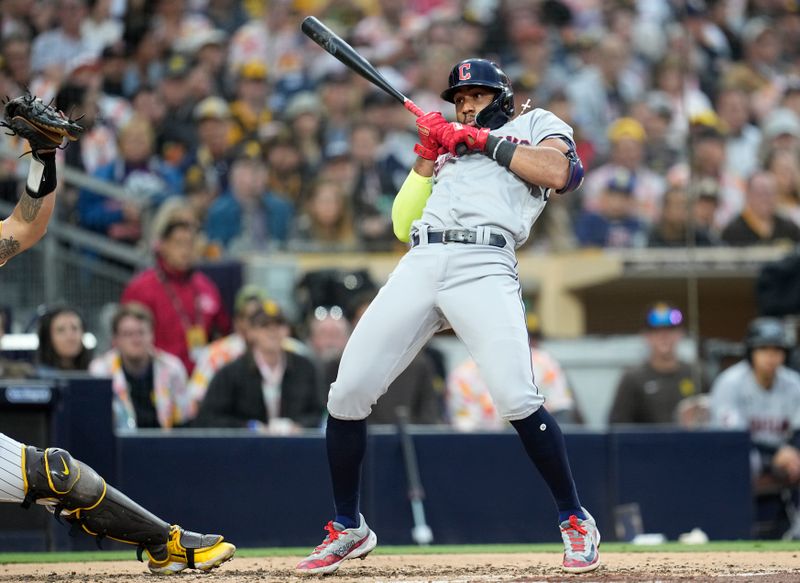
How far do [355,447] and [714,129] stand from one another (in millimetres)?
7195

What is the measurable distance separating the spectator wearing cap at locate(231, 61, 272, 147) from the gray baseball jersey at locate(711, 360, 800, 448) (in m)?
4.51

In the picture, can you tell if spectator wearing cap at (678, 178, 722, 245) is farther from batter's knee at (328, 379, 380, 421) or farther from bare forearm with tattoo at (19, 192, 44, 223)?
bare forearm with tattoo at (19, 192, 44, 223)

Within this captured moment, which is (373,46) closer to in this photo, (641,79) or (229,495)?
(641,79)

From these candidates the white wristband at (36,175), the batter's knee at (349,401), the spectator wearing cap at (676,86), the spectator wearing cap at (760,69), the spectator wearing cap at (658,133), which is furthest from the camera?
the spectator wearing cap at (760,69)

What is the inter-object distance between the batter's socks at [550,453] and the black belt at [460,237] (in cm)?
61

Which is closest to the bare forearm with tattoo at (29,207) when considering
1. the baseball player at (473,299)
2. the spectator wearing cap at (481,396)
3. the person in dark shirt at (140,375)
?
the baseball player at (473,299)

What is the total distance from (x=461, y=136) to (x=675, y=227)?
5.40 metres

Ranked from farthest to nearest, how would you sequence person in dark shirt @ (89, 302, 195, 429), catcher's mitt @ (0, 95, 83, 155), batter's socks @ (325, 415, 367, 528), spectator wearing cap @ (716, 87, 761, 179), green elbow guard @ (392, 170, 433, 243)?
spectator wearing cap @ (716, 87, 761, 179)
person in dark shirt @ (89, 302, 195, 429)
green elbow guard @ (392, 170, 433, 243)
batter's socks @ (325, 415, 367, 528)
catcher's mitt @ (0, 95, 83, 155)

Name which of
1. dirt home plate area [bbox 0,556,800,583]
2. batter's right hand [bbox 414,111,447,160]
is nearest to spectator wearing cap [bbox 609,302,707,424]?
dirt home plate area [bbox 0,556,800,583]

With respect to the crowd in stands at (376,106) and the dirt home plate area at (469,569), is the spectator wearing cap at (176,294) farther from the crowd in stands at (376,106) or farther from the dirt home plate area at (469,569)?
the dirt home plate area at (469,569)

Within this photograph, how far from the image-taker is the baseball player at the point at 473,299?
498cm

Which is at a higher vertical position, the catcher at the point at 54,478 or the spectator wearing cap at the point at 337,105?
the spectator wearing cap at the point at 337,105

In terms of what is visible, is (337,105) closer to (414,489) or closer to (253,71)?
(253,71)

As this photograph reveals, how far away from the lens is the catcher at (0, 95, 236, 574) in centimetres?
462
